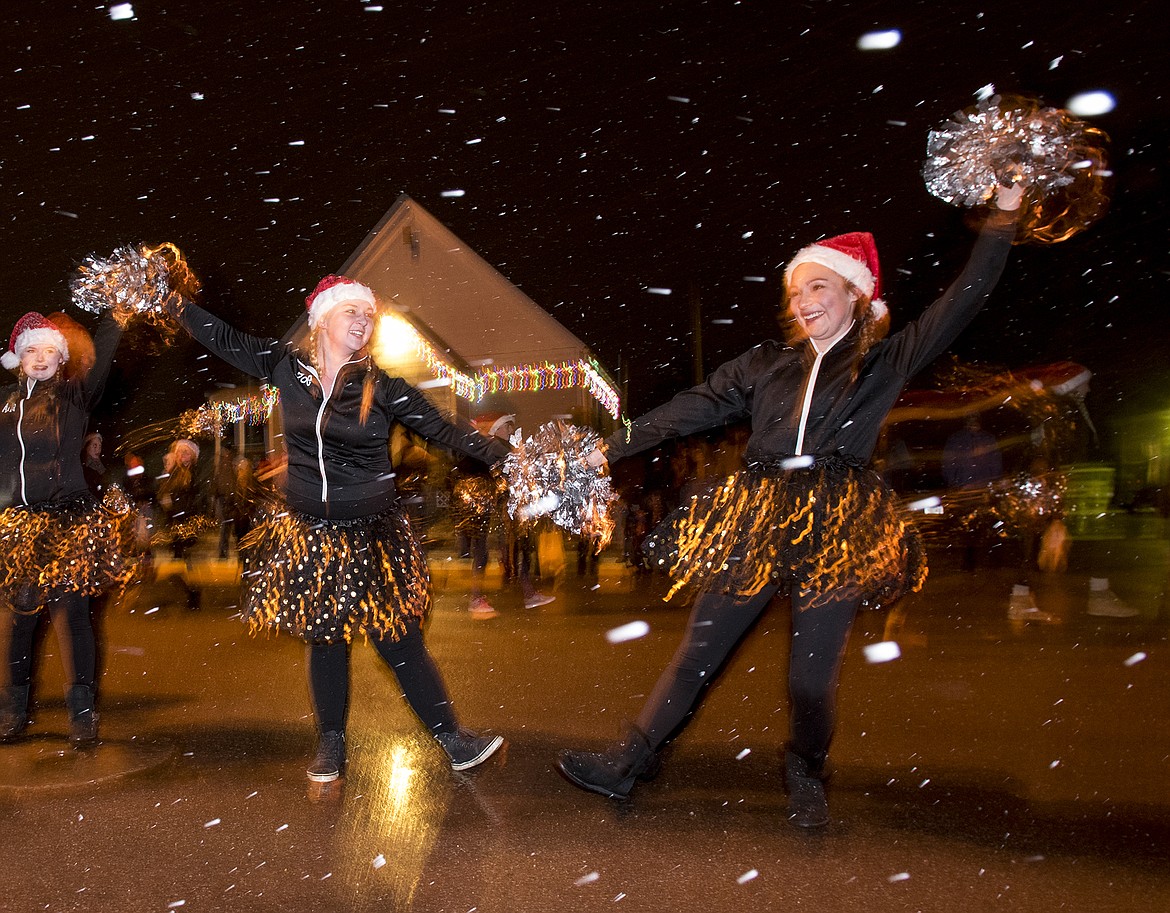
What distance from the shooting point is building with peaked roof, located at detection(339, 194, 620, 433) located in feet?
57.5

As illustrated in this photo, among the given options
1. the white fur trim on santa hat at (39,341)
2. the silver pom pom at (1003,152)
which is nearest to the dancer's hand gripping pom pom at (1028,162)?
the silver pom pom at (1003,152)

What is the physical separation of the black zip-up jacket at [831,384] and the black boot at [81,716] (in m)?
2.61

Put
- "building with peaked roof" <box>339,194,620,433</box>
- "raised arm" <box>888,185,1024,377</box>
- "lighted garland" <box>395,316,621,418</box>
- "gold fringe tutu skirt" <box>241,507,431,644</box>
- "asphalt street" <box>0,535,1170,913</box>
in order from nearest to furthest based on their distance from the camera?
"asphalt street" <box>0,535,1170,913</box>
"raised arm" <box>888,185,1024,377</box>
"gold fringe tutu skirt" <box>241,507,431,644</box>
"building with peaked roof" <box>339,194,620,433</box>
"lighted garland" <box>395,316,621,418</box>

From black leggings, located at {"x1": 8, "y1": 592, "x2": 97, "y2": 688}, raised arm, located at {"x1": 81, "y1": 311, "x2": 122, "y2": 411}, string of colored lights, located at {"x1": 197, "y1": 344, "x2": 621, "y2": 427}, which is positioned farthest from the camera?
string of colored lights, located at {"x1": 197, "y1": 344, "x2": 621, "y2": 427}

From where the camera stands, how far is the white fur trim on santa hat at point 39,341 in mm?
4082

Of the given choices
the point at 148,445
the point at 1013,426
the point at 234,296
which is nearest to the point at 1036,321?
the point at 1013,426

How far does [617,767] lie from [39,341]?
2964mm

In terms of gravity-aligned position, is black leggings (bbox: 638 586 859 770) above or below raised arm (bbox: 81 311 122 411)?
below

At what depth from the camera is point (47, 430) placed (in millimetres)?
3977

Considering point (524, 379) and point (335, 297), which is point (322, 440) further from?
point (524, 379)

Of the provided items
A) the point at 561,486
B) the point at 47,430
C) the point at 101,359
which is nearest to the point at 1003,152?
the point at 561,486

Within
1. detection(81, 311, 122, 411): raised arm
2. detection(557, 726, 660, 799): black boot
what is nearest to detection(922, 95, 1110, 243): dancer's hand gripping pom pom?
detection(557, 726, 660, 799): black boot

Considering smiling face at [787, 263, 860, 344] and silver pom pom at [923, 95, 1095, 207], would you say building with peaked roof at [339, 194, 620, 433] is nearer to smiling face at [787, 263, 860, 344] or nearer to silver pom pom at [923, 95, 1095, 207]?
smiling face at [787, 263, 860, 344]

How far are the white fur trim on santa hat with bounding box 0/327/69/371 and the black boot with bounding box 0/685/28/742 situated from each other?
1.38 metres
